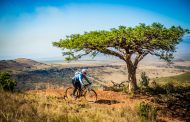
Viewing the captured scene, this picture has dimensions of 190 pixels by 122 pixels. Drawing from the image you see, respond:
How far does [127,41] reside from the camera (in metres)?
20.1

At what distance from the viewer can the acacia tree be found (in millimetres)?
19797

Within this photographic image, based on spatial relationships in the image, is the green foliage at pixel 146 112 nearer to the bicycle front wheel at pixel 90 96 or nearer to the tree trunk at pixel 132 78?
the bicycle front wheel at pixel 90 96

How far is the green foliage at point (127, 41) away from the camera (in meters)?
19.8

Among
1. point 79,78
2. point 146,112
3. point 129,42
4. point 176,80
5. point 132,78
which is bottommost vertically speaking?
point 146,112

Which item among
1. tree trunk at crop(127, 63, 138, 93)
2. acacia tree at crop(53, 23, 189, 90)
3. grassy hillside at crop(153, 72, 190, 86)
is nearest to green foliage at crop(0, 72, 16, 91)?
acacia tree at crop(53, 23, 189, 90)

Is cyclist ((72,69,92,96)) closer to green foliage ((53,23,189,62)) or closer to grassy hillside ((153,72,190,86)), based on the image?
green foliage ((53,23,189,62))

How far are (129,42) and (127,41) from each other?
24.0 inches

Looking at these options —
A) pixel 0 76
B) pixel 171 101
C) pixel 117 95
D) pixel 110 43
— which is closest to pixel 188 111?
pixel 171 101

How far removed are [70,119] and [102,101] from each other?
899cm

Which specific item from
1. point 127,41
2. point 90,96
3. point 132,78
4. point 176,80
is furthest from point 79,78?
point 176,80

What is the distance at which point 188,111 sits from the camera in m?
18.6

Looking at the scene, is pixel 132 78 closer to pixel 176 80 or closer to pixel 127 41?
pixel 127 41

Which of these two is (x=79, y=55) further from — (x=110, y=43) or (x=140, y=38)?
(x=140, y=38)

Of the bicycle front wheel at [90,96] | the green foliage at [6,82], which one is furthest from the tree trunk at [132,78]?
the green foliage at [6,82]
